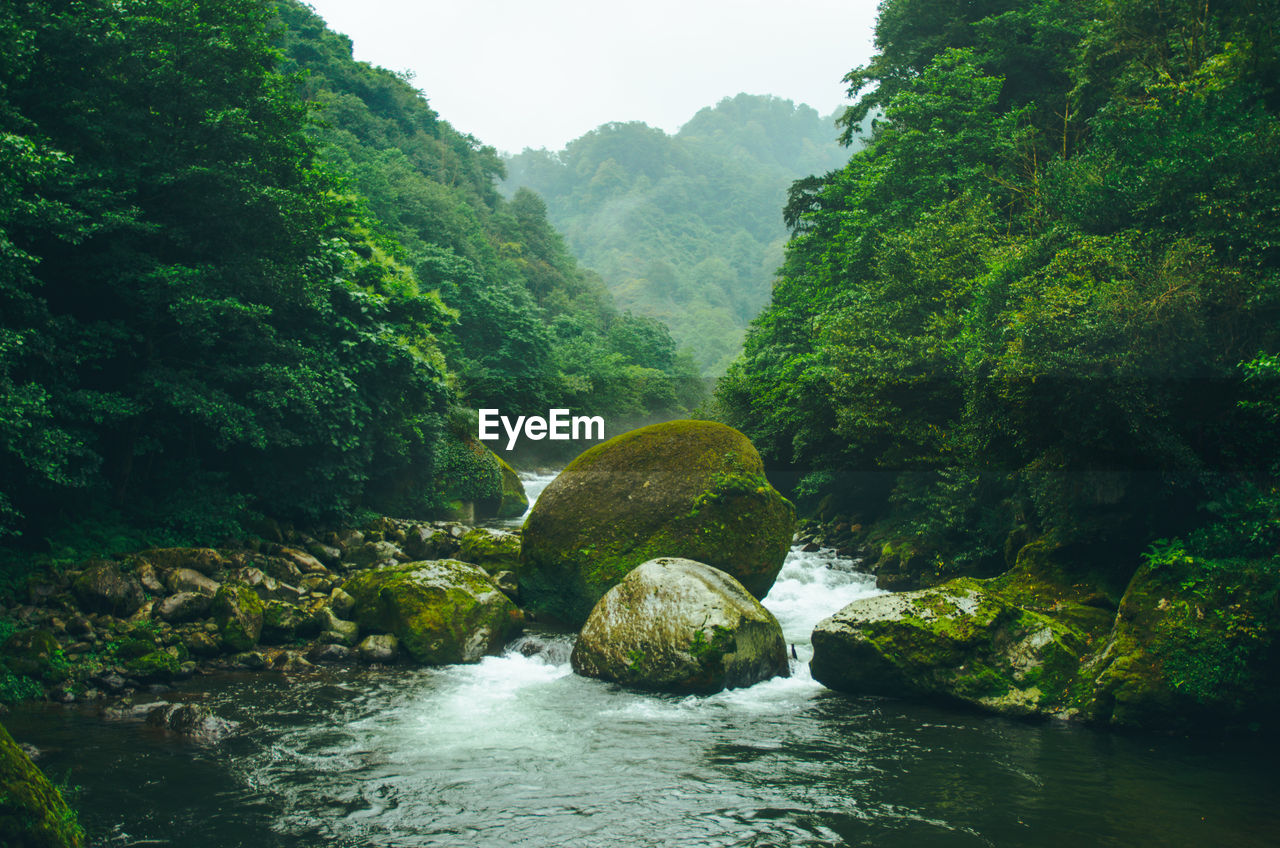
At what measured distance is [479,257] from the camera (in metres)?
55.7

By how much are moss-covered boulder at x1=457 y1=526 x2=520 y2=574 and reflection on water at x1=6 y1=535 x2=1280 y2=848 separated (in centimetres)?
562

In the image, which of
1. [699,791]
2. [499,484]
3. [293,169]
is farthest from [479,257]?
[699,791]

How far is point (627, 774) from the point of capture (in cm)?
821

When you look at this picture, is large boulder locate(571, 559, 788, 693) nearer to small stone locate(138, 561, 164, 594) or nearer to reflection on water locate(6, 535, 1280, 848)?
reflection on water locate(6, 535, 1280, 848)

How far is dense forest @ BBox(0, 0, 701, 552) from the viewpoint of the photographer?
12.3 m

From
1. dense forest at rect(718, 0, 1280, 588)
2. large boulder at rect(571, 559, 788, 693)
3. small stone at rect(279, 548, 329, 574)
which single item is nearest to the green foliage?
small stone at rect(279, 548, 329, 574)

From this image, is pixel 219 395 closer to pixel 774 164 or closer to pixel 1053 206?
pixel 1053 206

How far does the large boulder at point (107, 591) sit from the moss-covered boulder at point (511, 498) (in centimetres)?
1849

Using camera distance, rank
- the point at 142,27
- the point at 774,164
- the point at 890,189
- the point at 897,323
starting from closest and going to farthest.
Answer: the point at 142,27 → the point at 897,323 → the point at 890,189 → the point at 774,164

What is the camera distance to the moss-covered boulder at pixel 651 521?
45.5ft

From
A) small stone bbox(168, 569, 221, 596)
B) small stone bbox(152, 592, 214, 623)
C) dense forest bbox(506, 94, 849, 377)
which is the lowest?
small stone bbox(152, 592, 214, 623)

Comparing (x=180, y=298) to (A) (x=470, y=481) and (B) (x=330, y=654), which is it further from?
(A) (x=470, y=481)

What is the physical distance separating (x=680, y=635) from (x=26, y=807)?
7384mm

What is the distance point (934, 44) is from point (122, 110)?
1098 inches
